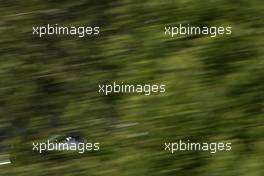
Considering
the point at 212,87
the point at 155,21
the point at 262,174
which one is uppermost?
the point at 155,21

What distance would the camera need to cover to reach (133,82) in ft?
10.8

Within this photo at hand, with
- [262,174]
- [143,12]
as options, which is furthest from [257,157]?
[143,12]

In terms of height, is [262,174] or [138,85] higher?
[138,85]

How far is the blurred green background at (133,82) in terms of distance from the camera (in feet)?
10.6

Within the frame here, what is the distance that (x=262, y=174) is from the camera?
3.15 m

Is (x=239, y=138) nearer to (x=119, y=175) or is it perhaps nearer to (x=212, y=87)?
(x=212, y=87)

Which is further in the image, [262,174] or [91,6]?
[91,6]

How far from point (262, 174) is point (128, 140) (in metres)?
0.63

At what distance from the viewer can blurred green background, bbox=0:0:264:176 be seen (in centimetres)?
322

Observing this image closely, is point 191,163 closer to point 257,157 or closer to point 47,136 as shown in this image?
point 257,157

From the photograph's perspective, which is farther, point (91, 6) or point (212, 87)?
point (91, 6)

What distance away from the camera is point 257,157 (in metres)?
3.18

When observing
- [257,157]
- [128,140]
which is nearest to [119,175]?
[128,140]

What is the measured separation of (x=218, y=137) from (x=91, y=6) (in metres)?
0.89
